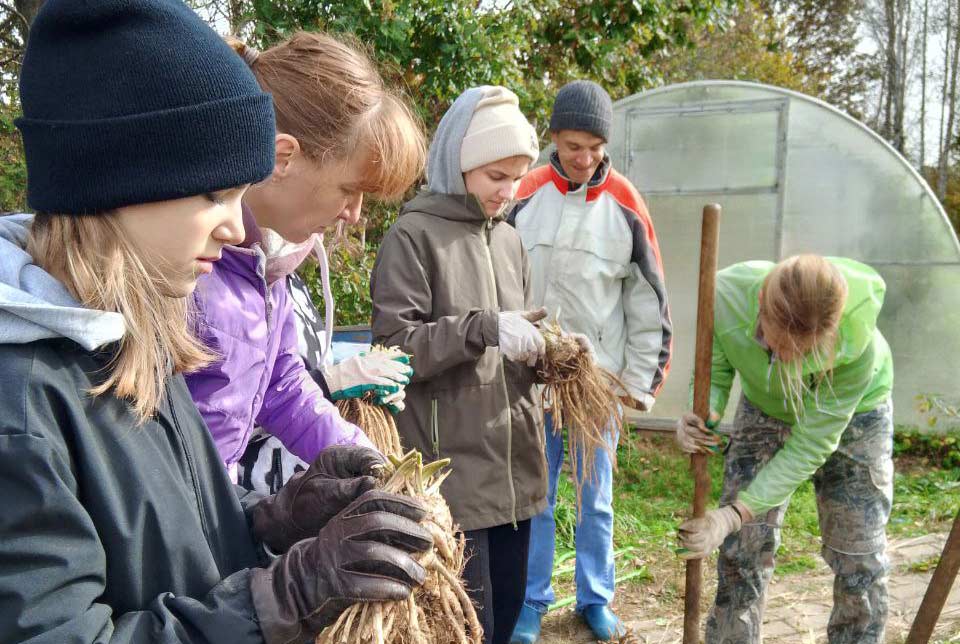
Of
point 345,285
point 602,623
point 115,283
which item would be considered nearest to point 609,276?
point 602,623

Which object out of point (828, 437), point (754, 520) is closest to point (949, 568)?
point (828, 437)

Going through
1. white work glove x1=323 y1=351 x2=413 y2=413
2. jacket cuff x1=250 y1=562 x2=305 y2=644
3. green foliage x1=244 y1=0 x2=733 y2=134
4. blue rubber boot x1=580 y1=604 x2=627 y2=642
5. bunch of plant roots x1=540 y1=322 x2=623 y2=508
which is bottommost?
blue rubber boot x1=580 y1=604 x2=627 y2=642

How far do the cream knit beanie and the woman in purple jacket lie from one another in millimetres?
741

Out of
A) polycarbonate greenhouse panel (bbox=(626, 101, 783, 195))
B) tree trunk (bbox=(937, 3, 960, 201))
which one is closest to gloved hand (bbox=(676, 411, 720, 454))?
polycarbonate greenhouse panel (bbox=(626, 101, 783, 195))

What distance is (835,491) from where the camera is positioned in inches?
128

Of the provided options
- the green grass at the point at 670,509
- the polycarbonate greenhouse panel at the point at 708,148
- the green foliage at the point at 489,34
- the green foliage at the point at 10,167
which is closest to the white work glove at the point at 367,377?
the green foliage at the point at 489,34

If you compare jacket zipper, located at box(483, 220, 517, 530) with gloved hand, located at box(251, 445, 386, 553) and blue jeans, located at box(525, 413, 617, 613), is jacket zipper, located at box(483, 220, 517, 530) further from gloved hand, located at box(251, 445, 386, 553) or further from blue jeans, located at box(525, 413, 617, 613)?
gloved hand, located at box(251, 445, 386, 553)

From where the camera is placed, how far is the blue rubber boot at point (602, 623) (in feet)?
12.2

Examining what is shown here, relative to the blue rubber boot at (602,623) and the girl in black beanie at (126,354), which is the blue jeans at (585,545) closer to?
the blue rubber boot at (602,623)

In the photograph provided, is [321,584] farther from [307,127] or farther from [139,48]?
[307,127]

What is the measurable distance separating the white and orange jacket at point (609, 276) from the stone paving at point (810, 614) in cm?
118

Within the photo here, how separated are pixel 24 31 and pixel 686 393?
18.4 ft

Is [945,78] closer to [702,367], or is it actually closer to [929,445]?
[929,445]

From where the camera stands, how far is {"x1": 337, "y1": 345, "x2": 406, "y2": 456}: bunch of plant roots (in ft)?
7.45
